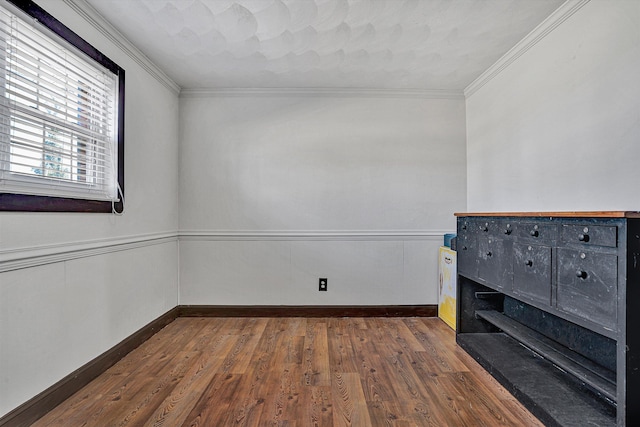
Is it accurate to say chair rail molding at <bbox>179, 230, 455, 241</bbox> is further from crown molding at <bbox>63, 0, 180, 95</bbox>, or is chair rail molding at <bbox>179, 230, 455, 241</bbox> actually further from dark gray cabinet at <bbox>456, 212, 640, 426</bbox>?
crown molding at <bbox>63, 0, 180, 95</bbox>

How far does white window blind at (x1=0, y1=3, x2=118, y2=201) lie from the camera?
1.47 m

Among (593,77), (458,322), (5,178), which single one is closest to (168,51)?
(5,178)

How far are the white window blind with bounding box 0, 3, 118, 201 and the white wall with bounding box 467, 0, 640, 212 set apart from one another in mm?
2948

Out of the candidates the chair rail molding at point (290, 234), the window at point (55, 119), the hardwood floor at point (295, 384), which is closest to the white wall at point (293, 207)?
the chair rail molding at point (290, 234)

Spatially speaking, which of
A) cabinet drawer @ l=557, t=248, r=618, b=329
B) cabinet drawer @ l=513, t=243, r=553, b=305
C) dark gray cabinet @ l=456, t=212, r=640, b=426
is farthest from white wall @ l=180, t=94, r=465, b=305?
cabinet drawer @ l=557, t=248, r=618, b=329

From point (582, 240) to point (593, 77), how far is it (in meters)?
1.03

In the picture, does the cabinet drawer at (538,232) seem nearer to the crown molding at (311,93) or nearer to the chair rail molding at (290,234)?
the chair rail molding at (290,234)

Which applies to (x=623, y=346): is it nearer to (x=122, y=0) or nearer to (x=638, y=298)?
(x=638, y=298)

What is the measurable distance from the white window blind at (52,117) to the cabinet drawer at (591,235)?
2568mm

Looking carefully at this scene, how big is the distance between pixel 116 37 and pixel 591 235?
2.98 m

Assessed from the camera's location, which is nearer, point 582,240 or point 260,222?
point 582,240

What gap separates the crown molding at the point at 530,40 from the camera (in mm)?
1867

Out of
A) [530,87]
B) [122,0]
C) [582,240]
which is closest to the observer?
[582,240]

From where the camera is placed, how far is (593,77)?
1.74 metres
